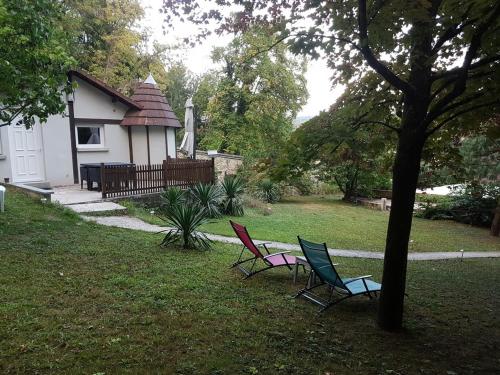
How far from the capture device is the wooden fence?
13039 millimetres

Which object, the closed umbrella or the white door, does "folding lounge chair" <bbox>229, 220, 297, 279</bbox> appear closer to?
the white door

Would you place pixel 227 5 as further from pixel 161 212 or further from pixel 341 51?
pixel 161 212

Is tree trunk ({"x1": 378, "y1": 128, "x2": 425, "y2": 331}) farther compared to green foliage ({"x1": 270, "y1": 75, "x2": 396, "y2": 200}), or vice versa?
green foliage ({"x1": 270, "y1": 75, "x2": 396, "y2": 200})

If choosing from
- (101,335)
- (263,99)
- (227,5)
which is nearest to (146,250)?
(101,335)

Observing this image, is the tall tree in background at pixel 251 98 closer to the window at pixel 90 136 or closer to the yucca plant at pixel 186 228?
the window at pixel 90 136

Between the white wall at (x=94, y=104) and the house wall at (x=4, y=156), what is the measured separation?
2730 mm

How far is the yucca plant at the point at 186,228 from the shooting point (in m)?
8.17

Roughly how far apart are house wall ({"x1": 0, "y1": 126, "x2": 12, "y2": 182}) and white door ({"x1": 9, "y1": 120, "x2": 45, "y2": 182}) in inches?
7.0

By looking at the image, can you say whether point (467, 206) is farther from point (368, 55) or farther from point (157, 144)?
point (368, 55)

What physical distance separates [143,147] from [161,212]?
5.44 meters

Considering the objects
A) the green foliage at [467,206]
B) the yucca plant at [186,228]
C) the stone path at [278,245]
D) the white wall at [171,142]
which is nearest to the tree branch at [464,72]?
the yucca plant at [186,228]

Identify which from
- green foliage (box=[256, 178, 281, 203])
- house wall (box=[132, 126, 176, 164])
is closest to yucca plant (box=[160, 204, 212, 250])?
house wall (box=[132, 126, 176, 164])

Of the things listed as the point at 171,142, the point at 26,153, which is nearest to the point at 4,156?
the point at 26,153

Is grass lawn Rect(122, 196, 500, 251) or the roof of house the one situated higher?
the roof of house
